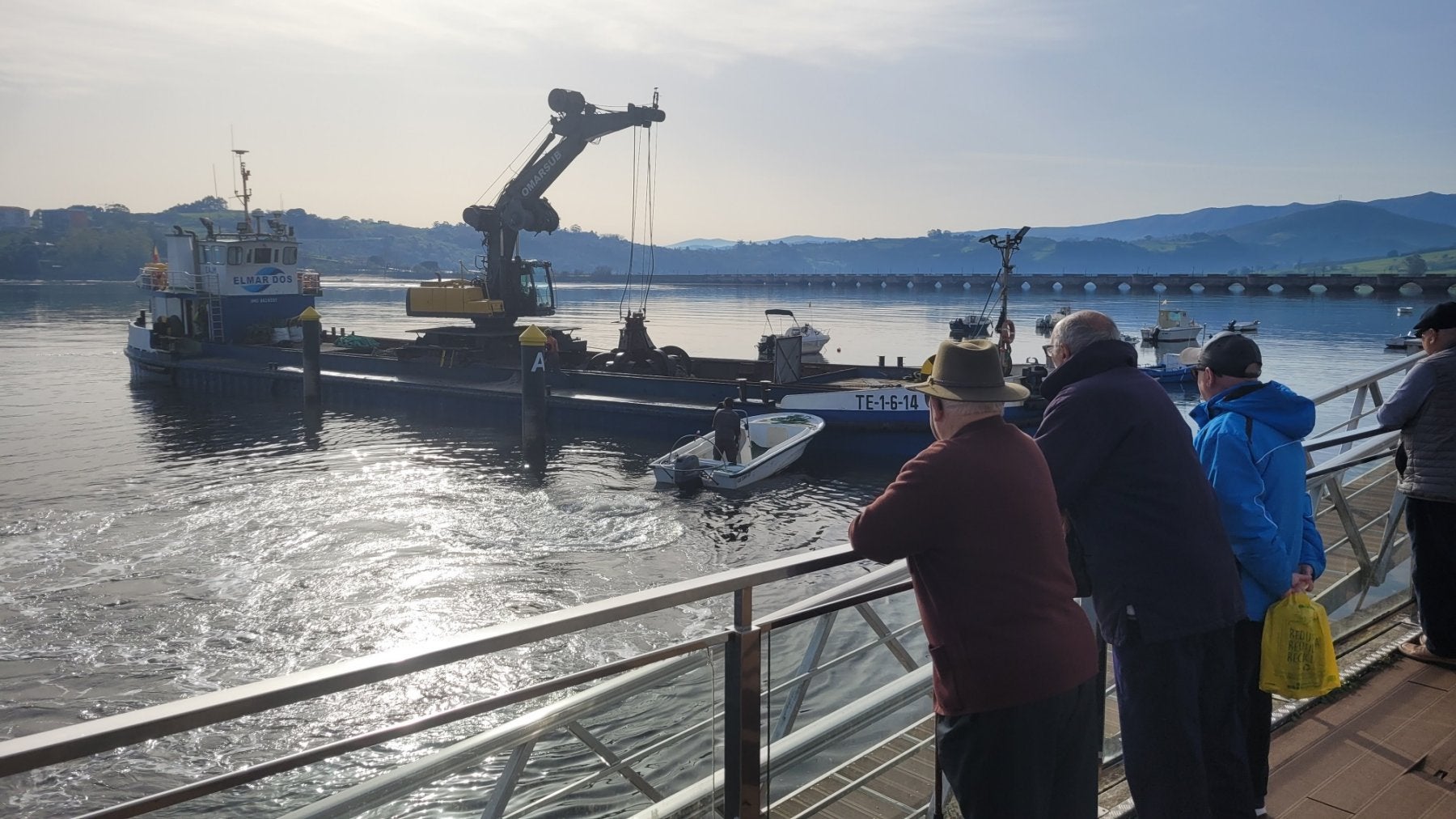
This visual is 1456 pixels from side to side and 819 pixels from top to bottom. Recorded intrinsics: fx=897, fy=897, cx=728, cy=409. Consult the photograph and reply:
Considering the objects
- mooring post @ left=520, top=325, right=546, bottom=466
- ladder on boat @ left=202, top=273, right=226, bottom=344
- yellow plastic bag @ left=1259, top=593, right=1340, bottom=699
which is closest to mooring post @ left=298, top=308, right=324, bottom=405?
ladder on boat @ left=202, top=273, right=226, bottom=344

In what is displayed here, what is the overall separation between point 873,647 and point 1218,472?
1396 mm

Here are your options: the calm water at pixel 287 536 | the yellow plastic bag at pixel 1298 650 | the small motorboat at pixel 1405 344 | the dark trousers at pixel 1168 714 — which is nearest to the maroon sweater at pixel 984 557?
the dark trousers at pixel 1168 714

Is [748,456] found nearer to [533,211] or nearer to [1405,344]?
[533,211]

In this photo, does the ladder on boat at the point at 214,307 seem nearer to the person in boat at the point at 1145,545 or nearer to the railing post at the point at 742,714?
the railing post at the point at 742,714

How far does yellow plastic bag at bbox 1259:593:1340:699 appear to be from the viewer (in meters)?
3.29

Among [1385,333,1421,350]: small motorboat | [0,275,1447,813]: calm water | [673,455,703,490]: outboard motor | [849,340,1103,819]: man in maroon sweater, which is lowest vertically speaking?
[0,275,1447,813]: calm water

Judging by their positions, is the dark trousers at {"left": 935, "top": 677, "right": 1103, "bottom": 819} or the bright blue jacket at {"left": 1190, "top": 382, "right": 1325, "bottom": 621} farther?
the bright blue jacket at {"left": 1190, "top": 382, "right": 1325, "bottom": 621}

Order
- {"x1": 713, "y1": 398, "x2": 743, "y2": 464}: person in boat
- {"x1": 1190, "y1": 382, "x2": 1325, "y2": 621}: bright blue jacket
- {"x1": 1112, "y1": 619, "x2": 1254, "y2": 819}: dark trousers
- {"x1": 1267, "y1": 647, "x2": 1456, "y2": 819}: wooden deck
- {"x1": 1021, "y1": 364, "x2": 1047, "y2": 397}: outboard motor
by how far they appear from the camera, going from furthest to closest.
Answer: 1. {"x1": 1021, "y1": 364, "x2": 1047, "y2": 397}: outboard motor
2. {"x1": 713, "y1": 398, "x2": 743, "y2": 464}: person in boat
3. {"x1": 1267, "y1": 647, "x2": 1456, "y2": 819}: wooden deck
4. {"x1": 1190, "y1": 382, "x2": 1325, "y2": 621}: bright blue jacket
5. {"x1": 1112, "y1": 619, "x2": 1254, "y2": 819}: dark trousers

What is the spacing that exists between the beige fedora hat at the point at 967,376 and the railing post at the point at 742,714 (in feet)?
2.59

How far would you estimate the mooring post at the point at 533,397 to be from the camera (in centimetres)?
2181

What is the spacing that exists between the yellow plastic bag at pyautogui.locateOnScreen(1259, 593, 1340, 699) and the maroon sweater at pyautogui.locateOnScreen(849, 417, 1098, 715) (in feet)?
4.62

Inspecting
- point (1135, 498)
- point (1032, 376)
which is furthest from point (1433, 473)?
point (1032, 376)

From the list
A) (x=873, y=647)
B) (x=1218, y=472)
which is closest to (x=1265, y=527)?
(x=1218, y=472)

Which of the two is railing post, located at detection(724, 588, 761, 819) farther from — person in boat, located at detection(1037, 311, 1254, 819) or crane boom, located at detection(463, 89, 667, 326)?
crane boom, located at detection(463, 89, 667, 326)
